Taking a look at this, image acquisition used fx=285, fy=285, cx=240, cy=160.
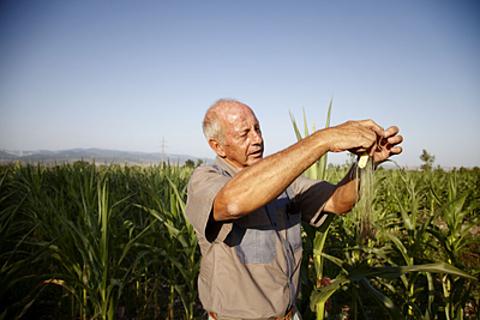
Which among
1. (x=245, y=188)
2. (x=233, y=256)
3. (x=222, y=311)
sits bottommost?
(x=222, y=311)

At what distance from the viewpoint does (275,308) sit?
1228mm

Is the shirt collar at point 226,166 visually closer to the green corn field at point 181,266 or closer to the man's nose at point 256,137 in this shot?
the man's nose at point 256,137

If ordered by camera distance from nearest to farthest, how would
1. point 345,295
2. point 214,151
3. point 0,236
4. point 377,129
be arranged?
point 377,129 < point 214,151 < point 0,236 < point 345,295

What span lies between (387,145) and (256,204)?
662 mm

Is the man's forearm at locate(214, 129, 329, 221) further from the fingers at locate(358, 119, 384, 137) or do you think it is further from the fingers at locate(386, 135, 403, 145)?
the fingers at locate(386, 135, 403, 145)

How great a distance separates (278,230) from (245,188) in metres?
0.52

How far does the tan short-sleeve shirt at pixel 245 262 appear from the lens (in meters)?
1.16

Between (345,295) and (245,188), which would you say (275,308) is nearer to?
(245,188)

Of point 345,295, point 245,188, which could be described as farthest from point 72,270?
point 345,295

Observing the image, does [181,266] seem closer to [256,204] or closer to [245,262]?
[245,262]

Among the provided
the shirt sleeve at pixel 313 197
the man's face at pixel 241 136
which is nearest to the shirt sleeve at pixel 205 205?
the man's face at pixel 241 136

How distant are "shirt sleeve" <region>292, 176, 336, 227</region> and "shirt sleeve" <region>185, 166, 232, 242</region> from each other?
53 cm

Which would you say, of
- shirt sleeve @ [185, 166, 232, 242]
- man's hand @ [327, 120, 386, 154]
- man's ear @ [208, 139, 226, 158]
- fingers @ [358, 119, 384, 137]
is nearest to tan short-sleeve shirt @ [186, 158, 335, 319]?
shirt sleeve @ [185, 166, 232, 242]

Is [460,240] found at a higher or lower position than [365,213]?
lower
